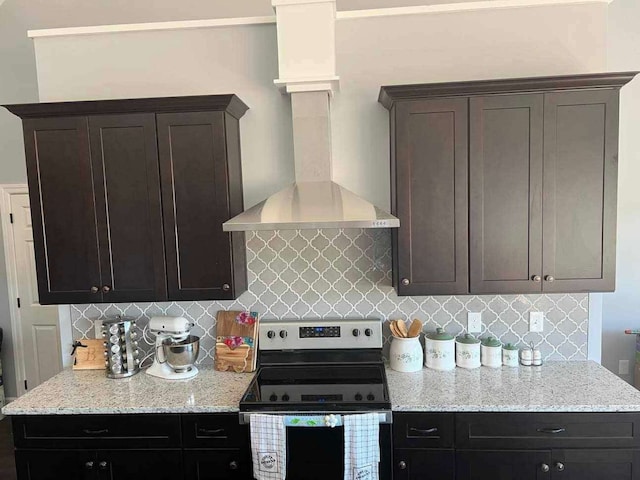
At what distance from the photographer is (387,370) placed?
252 cm

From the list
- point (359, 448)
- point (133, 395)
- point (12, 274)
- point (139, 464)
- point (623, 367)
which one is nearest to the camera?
point (359, 448)

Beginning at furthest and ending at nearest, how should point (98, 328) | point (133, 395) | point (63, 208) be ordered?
point (98, 328)
point (63, 208)
point (133, 395)

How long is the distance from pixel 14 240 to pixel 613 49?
18.7 feet

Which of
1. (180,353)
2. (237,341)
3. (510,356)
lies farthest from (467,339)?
(180,353)

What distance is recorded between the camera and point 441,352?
248cm

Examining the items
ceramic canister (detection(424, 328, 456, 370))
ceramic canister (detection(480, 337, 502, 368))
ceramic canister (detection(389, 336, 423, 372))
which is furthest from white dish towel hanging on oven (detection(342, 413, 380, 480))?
ceramic canister (detection(480, 337, 502, 368))

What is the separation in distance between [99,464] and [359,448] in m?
1.32

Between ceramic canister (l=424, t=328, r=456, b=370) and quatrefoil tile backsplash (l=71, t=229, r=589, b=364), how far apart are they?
155mm

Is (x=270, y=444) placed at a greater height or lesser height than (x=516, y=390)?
lesser

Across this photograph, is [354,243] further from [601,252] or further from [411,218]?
[601,252]

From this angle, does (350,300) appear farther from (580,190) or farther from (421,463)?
(580,190)

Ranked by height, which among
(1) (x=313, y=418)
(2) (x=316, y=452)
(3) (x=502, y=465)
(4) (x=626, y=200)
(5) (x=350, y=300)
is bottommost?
(3) (x=502, y=465)

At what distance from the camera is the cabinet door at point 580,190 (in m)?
2.19

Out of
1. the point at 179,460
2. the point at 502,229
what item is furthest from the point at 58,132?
the point at 502,229
